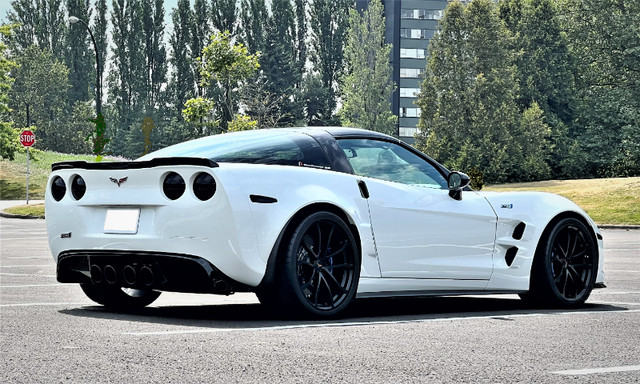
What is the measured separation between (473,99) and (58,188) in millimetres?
60541

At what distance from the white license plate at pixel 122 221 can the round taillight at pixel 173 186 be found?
0.28 m

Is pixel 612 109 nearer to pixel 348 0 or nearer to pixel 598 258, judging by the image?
pixel 348 0

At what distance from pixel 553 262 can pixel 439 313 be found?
1258 mm

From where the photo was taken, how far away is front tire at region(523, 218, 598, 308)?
864cm

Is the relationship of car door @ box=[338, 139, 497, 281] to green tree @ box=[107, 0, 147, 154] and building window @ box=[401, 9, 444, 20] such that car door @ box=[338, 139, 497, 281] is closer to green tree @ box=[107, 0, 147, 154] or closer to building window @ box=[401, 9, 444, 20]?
green tree @ box=[107, 0, 147, 154]

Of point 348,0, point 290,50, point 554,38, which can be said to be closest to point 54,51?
point 290,50

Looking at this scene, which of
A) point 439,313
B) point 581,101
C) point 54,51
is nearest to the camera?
point 439,313

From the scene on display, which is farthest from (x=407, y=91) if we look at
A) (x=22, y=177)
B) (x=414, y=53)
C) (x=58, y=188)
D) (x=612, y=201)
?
(x=58, y=188)

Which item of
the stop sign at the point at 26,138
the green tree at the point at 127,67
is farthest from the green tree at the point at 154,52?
the stop sign at the point at 26,138

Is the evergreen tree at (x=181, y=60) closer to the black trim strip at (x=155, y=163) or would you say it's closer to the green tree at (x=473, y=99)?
the green tree at (x=473, y=99)

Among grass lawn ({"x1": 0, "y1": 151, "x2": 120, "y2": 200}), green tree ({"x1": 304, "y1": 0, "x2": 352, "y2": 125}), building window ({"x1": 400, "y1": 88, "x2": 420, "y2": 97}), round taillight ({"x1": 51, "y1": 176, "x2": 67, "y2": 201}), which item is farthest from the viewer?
building window ({"x1": 400, "y1": 88, "x2": 420, "y2": 97})

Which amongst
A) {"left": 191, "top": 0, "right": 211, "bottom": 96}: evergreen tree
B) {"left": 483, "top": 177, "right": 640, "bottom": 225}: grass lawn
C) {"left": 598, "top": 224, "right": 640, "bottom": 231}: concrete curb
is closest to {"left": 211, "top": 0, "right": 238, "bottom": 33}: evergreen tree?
{"left": 191, "top": 0, "right": 211, "bottom": 96}: evergreen tree

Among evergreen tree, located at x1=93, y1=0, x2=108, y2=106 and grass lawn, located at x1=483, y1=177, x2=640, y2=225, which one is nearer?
grass lawn, located at x1=483, y1=177, x2=640, y2=225

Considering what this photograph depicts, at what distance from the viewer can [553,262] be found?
8.80m
